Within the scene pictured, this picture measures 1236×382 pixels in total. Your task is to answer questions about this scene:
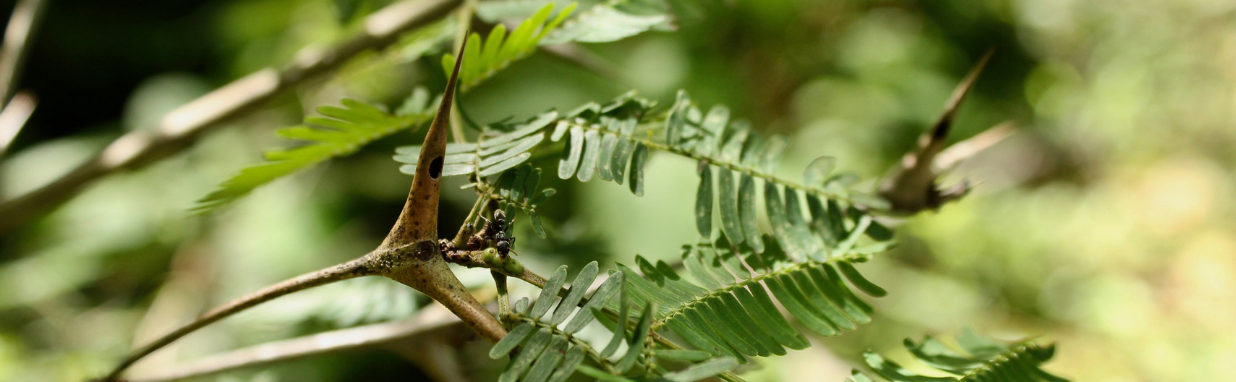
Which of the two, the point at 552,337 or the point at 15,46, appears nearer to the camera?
the point at 552,337

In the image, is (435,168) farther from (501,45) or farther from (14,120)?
(14,120)

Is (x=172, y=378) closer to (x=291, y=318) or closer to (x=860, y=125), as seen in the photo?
(x=291, y=318)

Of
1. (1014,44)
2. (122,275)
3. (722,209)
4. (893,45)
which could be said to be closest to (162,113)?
(122,275)

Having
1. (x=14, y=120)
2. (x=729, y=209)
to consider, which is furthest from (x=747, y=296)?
(x=14, y=120)

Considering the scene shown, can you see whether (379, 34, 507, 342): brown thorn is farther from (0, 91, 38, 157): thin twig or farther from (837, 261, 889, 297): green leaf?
(0, 91, 38, 157): thin twig

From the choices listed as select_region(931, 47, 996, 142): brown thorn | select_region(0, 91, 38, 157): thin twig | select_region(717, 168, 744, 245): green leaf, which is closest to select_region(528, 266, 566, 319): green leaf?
select_region(717, 168, 744, 245): green leaf

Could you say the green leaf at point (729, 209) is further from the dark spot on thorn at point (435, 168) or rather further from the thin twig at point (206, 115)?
the thin twig at point (206, 115)
